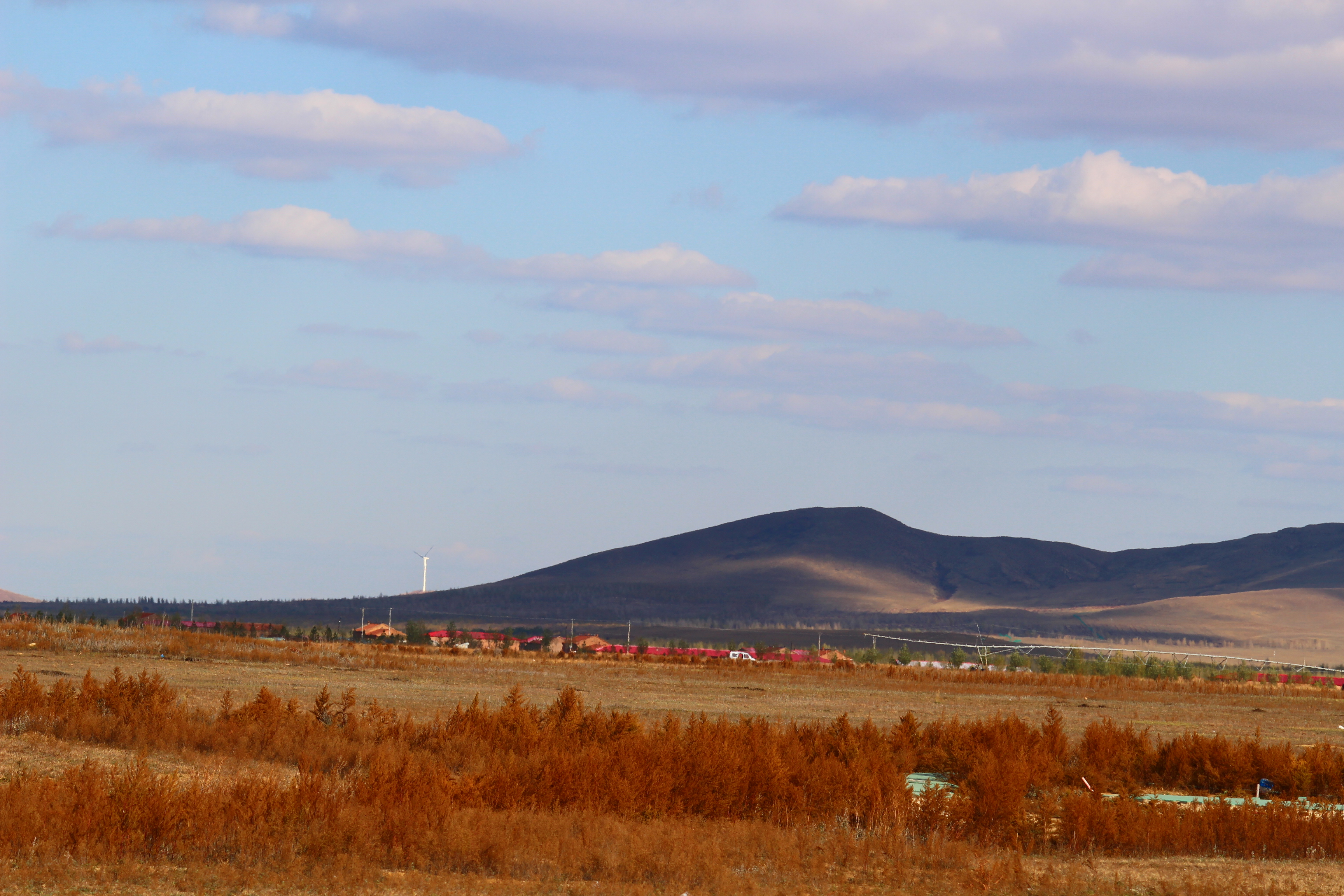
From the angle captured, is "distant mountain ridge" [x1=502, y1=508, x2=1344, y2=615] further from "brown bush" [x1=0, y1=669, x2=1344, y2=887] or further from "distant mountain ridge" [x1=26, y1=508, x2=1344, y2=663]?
"brown bush" [x1=0, y1=669, x2=1344, y2=887]

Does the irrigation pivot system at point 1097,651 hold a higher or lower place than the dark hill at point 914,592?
lower

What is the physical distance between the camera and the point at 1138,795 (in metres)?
20.8

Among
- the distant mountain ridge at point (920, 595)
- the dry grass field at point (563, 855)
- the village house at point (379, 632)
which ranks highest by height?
the distant mountain ridge at point (920, 595)

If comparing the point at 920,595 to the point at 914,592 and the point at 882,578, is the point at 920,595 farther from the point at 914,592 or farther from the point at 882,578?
the point at 882,578

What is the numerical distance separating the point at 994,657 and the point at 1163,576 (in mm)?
112704

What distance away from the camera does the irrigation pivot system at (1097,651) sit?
9969 cm

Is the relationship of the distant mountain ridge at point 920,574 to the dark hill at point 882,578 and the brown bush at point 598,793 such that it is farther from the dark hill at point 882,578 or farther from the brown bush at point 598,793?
the brown bush at point 598,793

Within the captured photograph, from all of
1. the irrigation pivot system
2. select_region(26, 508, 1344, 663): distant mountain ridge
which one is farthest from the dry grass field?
select_region(26, 508, 1344, 663): distant mountain ridge

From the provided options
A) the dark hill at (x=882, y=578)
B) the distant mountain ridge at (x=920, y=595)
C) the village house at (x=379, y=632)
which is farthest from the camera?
the dark hill at (x=882, y=578)

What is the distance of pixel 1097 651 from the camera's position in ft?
359

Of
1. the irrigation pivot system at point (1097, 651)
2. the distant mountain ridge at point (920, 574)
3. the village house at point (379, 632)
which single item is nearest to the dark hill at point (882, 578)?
the distant mountain ridge at point (920, 574)

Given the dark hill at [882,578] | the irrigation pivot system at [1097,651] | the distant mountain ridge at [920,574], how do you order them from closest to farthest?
the irrigation pivot system at [1097,651], the dark hill at [882,578], the distant mountain ridge at [920,574]

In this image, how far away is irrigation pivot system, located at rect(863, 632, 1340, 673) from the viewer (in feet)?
327

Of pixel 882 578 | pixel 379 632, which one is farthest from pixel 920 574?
pixel 379 632
